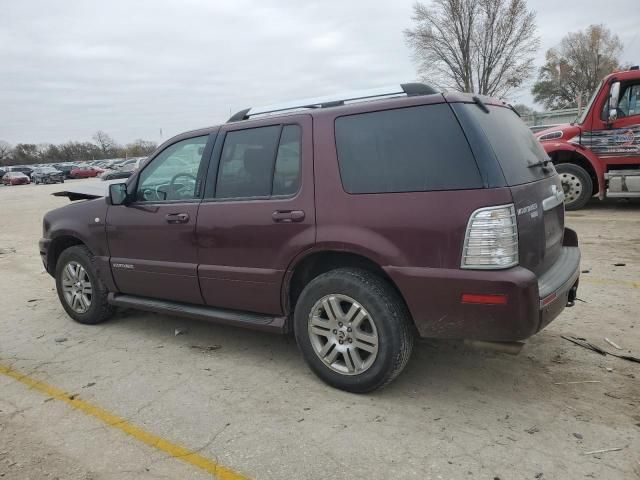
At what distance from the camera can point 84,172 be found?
154 ft

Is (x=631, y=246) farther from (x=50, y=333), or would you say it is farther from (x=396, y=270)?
(x=50, y=333)

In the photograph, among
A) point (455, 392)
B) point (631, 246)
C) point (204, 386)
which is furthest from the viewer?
point (631, 246)

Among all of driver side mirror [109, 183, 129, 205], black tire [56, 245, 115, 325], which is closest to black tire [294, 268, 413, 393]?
driver side mirror [109, 183, 129, 205]

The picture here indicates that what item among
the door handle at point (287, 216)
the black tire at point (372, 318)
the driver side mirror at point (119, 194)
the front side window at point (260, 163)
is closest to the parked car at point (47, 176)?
the driver side mirror at point (119, 194)

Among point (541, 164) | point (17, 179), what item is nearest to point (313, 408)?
point (541, 164)

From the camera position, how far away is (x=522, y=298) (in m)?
2.77

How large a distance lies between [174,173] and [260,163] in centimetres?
100

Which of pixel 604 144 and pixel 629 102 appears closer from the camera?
pixel 629 102

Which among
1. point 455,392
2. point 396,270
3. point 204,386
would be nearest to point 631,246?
point 455,392

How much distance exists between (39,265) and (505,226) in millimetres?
7882

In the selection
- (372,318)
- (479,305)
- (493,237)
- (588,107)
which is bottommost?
(372,318)

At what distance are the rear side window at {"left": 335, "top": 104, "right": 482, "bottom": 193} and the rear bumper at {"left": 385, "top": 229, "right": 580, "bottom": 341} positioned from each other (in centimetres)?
50

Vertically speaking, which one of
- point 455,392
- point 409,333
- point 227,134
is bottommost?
point 455,392

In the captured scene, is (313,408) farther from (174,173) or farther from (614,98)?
(614,98)
